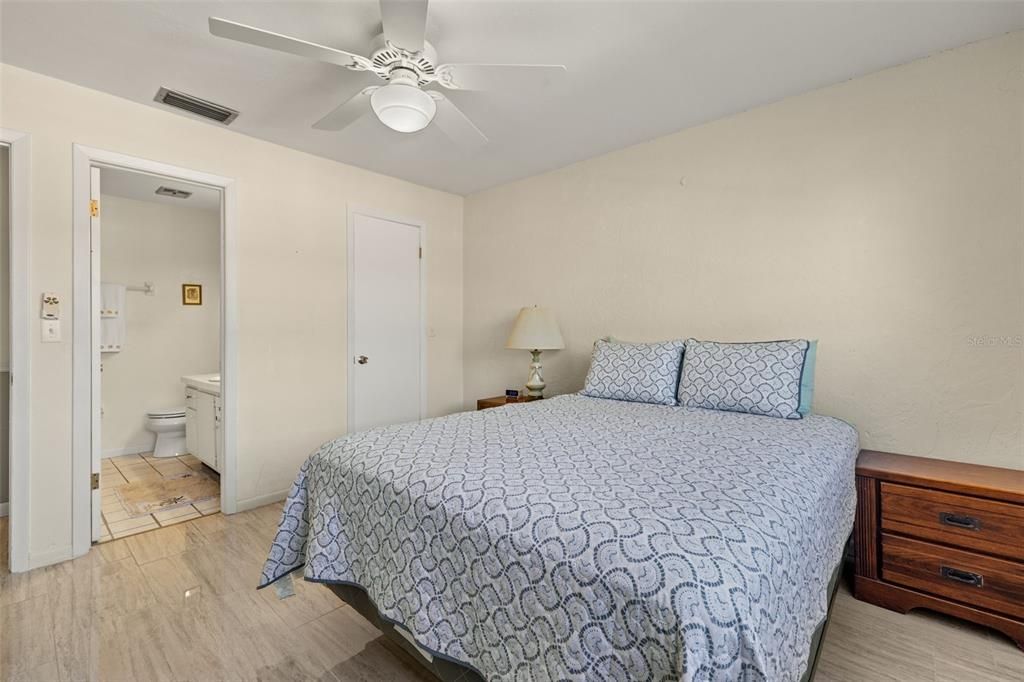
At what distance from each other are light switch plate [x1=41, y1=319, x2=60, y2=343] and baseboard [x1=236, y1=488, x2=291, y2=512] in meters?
1.35

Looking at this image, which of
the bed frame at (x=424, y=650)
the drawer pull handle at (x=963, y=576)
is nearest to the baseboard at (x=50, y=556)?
the bed frame at (x=424, y=650)

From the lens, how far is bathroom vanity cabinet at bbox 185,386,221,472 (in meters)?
3.39

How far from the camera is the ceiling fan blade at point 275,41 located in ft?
4.91

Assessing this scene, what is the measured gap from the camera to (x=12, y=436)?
2.24 metres

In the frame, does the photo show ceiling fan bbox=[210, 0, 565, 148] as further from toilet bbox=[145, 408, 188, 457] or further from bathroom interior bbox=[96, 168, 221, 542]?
toilet bbox=[145, 408, 188, 457]

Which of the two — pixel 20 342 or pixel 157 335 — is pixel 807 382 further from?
pixel 157 335

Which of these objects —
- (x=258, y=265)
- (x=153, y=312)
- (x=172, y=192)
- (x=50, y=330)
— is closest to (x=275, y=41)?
(x=258, y=265)

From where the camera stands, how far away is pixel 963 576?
1.80 meters

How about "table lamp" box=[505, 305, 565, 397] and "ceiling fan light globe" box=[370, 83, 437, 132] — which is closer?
"ceiling fan light globe" box=[370, 83, 437, 132]

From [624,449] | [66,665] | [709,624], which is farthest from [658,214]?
[66,665]

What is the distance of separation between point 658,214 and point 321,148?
2318mm

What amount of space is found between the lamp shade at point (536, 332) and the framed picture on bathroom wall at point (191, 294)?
11.5 feet

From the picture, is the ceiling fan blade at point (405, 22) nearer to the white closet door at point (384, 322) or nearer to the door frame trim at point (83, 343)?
the door frame trim at point (83, 343)

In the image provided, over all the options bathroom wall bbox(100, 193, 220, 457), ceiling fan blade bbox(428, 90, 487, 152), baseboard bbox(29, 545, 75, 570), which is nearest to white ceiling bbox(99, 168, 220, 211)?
bathroom wall bbox(100, 193, 220, 457)
